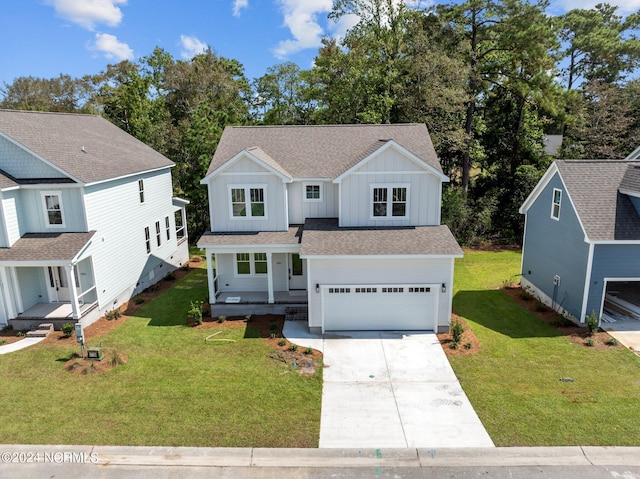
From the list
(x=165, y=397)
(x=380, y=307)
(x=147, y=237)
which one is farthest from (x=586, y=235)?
(x=147, y=237)

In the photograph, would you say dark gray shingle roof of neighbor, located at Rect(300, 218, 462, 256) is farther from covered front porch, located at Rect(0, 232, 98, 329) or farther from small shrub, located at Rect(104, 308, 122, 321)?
covered front porch, located at Rect(0, 232, 98, 329)

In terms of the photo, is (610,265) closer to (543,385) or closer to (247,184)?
(543,385)

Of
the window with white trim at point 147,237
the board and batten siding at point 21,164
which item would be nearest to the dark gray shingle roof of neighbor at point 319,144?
the window with white trim at point 147,237

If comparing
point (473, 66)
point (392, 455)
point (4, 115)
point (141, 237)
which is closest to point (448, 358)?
point (392, 455)

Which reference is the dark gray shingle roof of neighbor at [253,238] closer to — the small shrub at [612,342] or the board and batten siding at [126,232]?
the board and batten siding at [126,232]

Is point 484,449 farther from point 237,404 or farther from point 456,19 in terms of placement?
point 456,19

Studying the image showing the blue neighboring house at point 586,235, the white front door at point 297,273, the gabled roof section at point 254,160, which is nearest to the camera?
the blue neighboring house at point 586,235
